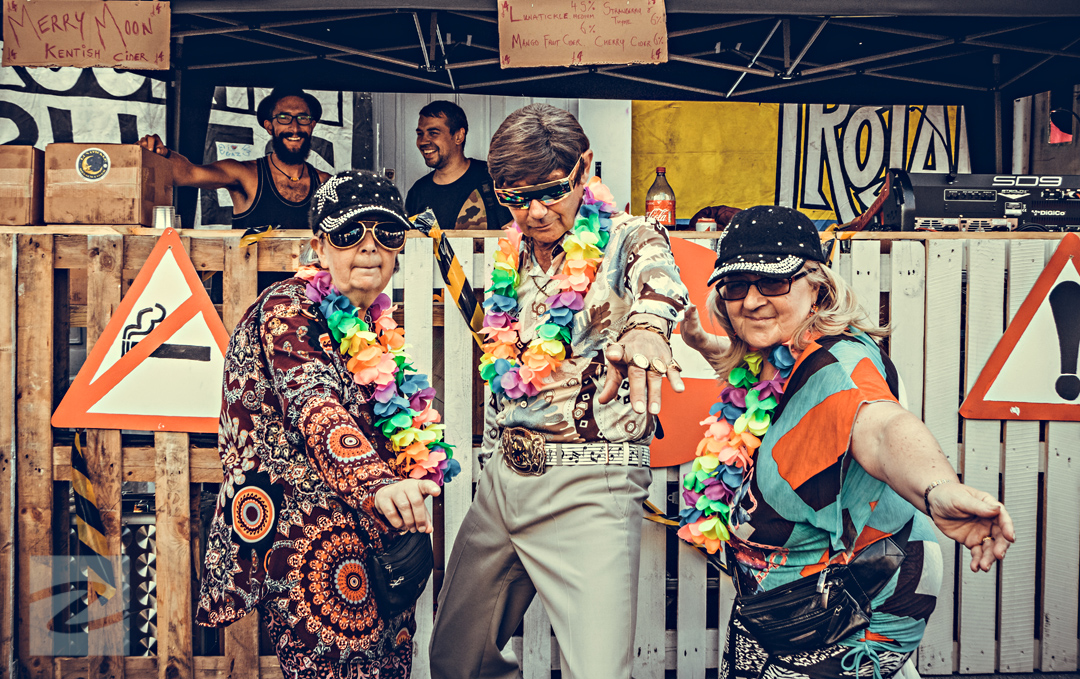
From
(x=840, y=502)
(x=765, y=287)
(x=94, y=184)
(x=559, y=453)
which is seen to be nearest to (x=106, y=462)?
(x=94, y=184)

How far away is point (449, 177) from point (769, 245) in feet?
11.8

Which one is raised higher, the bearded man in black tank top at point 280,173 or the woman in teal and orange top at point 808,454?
the bearded man in black tank top at point 280,173

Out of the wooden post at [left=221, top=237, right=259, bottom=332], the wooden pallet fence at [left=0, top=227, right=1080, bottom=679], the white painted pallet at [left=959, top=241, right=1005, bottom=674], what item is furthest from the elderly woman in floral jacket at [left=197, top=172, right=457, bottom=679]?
the white painted pallet at [left=959, top=241, right=1005, bottom=674]

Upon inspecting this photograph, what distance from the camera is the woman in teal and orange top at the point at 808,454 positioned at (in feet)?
5.86

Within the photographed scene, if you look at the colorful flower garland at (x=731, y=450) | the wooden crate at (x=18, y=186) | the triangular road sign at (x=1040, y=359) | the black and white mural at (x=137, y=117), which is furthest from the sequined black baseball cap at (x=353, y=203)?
the black and white mural at (x=137, y=117)

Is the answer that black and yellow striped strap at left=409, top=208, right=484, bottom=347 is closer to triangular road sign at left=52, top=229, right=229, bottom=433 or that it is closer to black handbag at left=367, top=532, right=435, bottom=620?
triangular road sign at left=52, top=229, right=229, bottom=433

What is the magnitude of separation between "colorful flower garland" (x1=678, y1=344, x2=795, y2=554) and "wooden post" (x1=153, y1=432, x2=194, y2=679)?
2.15m

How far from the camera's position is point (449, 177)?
205 inches

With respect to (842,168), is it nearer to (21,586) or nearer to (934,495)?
(934,495)

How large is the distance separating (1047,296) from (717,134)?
3294 millimetres

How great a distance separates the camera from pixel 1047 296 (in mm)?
3271

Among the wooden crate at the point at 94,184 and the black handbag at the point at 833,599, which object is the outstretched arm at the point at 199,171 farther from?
the black handbag at the point at 833,599

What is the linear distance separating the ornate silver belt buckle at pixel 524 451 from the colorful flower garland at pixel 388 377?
9.1 inches

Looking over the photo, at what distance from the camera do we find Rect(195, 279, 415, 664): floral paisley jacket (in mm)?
2000
